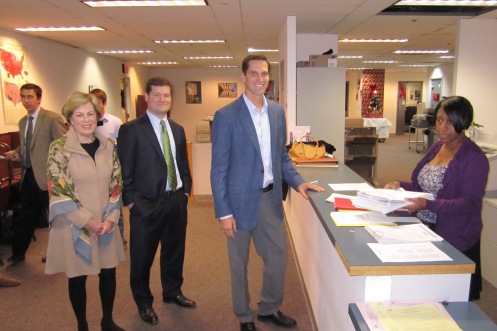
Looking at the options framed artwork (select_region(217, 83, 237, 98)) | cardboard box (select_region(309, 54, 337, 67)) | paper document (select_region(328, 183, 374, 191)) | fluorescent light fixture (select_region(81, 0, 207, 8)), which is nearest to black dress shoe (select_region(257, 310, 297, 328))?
paper document (select_region(328, 183, 374, 191))

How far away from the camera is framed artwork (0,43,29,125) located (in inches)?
221

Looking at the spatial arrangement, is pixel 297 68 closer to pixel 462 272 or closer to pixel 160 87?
pixel 160 87

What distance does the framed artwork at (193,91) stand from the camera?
1488 cm

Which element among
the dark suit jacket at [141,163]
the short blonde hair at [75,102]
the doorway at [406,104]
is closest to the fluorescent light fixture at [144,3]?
the dark suit jacket at [141,163]

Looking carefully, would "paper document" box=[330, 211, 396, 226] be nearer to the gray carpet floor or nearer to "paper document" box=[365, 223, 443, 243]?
"paper document" box=[365, 223, 443, 243]

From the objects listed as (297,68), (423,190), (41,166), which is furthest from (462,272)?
(297,68)

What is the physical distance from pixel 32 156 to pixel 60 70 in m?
4.32

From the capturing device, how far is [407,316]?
52.4 inches

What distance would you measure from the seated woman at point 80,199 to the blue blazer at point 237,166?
652mm

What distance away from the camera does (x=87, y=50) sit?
28.3 feet

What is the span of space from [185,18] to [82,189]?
12.2ft

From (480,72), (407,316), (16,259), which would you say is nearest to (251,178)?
(407,316)

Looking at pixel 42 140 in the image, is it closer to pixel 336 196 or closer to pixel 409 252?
pixel 336 196

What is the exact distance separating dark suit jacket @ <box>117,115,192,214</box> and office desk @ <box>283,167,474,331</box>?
1.00 m
